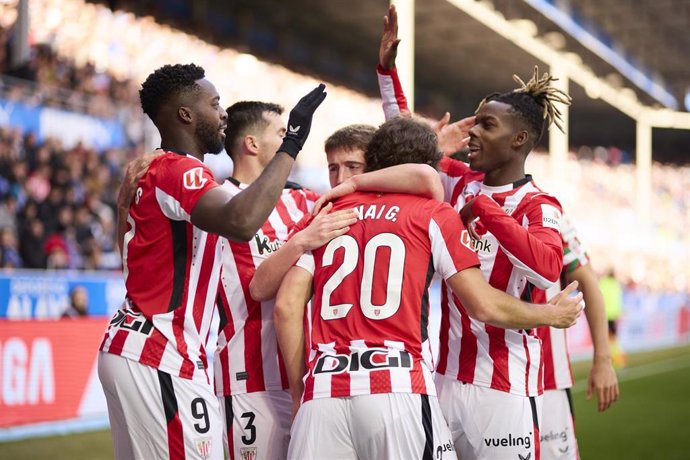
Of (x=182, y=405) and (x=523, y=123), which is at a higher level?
(x=523, y=123)

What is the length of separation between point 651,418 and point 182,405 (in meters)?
10.2

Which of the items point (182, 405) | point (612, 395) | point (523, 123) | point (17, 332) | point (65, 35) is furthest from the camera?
point (65, 35)

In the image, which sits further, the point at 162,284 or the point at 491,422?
the point at 491,422

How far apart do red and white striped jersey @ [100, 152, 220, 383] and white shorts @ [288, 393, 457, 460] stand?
59 centimetres

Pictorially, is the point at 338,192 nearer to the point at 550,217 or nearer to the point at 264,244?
the point at 264,244

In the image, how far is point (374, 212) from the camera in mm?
3615

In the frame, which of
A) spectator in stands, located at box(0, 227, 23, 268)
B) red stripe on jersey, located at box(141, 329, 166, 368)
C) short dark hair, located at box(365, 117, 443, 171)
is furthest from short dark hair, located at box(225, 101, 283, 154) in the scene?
spectator in stands, located at box(0, 227, 23, 268)

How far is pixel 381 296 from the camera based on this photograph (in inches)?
137

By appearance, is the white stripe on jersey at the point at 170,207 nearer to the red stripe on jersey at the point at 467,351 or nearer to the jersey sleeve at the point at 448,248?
the jersey sleeve at the point at 448,248

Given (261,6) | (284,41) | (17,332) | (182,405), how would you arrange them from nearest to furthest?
(182,405)
(17,332)
(261,6)
(284,41)

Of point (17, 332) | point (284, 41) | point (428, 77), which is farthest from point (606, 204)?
point (17, 332)

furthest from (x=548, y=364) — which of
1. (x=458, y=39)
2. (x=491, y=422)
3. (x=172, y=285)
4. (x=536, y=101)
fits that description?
(x=458, y=39)

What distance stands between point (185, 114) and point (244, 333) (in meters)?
1.22

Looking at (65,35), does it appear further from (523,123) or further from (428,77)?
(428,77)
